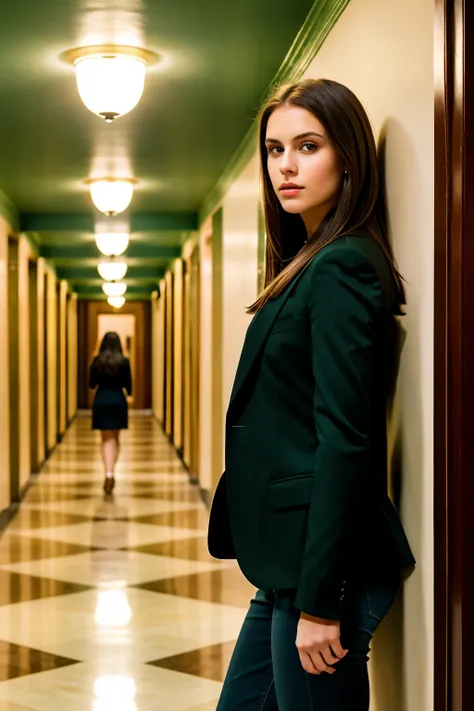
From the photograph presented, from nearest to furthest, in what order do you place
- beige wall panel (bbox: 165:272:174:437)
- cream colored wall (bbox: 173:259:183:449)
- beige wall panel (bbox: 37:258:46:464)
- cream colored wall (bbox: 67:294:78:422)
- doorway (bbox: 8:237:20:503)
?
doorway (bbox: 8:237:20:503) → beige wall panel (bbox: 37:258:46:464) → cream colored wall (bbox: 173:259:183:449) → beige wall panel (bbox: 165:272:174:437) → cream colored wall (bbox: 67:294:78:422)

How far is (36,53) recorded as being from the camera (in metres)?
4.86

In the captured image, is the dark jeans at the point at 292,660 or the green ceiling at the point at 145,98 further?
the green ceiling at the point at 145,98

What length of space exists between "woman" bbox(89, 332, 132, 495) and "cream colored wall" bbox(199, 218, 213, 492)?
789 mm

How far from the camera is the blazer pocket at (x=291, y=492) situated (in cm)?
221

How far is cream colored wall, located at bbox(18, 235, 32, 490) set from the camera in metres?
10.4

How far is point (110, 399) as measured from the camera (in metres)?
10.9

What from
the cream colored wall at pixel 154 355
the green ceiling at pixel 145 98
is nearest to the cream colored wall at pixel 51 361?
the green ceiling at pixel 145 98

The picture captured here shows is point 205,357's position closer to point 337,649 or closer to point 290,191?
point 290,191

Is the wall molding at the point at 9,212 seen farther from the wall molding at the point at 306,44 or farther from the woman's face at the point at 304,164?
the woman's face at the point at 304,164

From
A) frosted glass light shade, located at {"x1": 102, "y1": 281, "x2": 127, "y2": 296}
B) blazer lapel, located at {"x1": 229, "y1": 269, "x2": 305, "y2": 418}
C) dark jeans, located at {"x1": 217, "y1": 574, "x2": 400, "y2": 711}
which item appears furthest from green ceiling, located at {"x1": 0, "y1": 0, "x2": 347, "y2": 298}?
frosted glass light shade, located at {"x1": 102, "y1": 281, "x2": 127, "y2": 296}

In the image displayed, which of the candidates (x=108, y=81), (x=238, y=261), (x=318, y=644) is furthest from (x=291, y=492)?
(x=238, y=261)

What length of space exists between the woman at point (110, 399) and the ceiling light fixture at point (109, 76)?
20.2 ft
